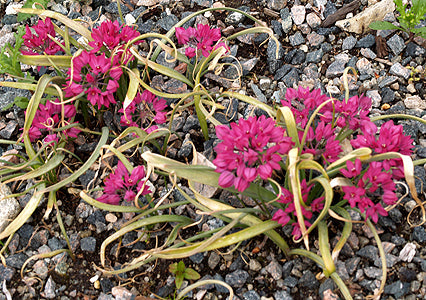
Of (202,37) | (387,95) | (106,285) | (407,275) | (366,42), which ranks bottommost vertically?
(106,285)

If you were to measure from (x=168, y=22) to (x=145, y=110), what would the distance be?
30.0 inches

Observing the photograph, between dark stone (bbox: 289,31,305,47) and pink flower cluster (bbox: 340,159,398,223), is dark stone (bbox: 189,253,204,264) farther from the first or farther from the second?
dark stone (bbox: 289,31,305,47)

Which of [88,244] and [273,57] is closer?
[88,244]

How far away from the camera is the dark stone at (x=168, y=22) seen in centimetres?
263

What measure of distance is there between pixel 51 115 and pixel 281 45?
49.9 inches

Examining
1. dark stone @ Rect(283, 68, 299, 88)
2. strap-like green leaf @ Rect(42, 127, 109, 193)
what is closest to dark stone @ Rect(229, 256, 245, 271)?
strap-like green leaf @ Rect(42, 127, 109, 193)

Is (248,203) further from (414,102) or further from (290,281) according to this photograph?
(414,102)

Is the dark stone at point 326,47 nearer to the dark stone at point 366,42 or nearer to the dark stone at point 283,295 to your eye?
the dark stone at point 366,42

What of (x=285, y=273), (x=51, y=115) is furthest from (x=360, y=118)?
(x=51, y=115)

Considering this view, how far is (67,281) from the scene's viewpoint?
6.16 feet

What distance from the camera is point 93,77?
77.5 inches

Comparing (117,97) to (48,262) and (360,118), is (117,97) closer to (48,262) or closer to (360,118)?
(48,262)

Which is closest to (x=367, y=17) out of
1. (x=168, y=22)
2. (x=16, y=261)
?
(x=168, y=22)

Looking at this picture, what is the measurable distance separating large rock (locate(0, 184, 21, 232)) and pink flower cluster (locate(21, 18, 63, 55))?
642 mm
